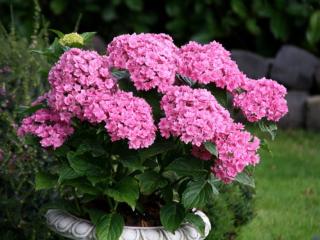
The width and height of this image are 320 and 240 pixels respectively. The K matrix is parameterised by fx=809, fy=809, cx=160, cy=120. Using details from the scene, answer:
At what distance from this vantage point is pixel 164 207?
3.25 m

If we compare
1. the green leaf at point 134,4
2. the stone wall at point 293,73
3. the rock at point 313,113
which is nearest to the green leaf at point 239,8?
Result: the stone wall at point 293,73

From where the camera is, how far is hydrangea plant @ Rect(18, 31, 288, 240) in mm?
3057

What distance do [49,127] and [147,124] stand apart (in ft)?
1.44

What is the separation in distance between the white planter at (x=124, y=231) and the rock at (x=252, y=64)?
5.37m

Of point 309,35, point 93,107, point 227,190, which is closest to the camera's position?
point 93,107

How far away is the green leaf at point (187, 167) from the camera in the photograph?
3.17 metres

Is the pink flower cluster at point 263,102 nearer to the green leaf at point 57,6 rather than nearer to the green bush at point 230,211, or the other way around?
the green bush at point 230,211

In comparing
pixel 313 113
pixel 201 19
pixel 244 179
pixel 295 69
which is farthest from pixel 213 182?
pixel 201 19

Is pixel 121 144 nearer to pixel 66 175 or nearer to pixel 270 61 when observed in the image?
pixel 66 175

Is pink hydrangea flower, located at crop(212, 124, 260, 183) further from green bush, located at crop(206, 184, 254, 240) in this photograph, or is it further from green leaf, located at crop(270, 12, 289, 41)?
green leaf, located at crop(270, 12, 289, 41)

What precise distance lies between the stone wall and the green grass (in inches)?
8.8

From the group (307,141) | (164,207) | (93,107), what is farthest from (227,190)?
(307,141)

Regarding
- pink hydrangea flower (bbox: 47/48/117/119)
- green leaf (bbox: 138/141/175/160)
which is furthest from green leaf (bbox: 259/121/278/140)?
pink hydrangea flower (bbox: 47/48/117/119)

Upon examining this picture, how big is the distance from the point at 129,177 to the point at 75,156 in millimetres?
243
